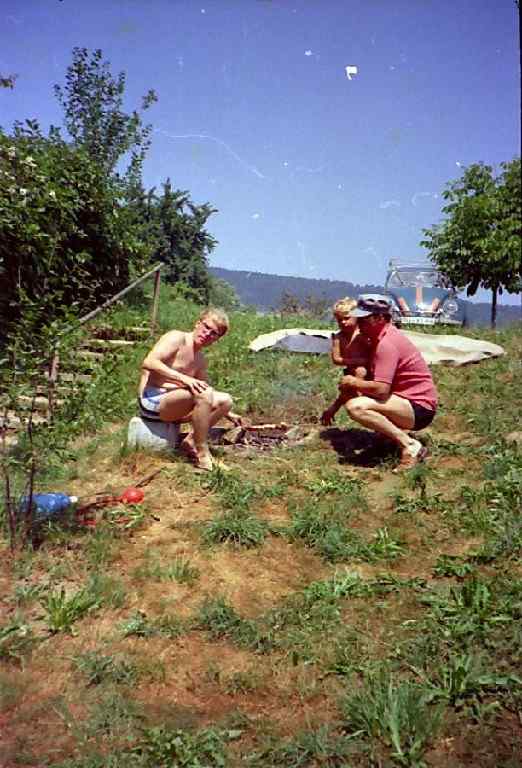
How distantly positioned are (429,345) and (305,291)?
17995 mm

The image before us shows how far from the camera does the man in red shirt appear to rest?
15.7 feet

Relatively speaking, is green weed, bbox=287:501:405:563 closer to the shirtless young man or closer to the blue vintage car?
the shirtless young man

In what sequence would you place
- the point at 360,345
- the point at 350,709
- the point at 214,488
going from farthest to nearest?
the point at 360,345, the point at 214,488, the point at 350,709

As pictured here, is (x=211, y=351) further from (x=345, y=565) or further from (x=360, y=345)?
(x=345, y=565)

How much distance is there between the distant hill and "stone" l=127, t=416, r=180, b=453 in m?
2.03

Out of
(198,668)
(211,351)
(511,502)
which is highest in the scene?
(211,351)

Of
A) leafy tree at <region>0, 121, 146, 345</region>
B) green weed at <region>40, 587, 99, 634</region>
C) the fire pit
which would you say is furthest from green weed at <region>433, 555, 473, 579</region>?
leafy tree at <region>0, 121, 146, 345</region>

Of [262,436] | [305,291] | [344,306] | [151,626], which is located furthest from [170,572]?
[305,291]

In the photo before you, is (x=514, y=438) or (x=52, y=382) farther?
(x=514, y=438)

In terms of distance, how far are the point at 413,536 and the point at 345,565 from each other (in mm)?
549

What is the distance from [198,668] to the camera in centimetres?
241

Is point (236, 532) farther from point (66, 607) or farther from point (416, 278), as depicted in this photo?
point (416, 278)

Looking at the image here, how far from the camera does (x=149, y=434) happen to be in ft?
16.3

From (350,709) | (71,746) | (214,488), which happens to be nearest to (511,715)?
(350,709)
